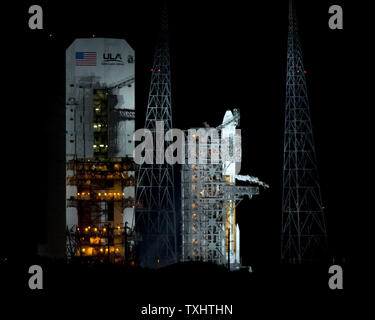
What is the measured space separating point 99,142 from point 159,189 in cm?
562

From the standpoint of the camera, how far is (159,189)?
45.0 m

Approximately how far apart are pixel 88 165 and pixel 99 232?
4.15 meters

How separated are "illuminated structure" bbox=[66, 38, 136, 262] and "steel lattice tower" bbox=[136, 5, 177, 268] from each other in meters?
1.32

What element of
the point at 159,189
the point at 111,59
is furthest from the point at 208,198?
the point at 111,59

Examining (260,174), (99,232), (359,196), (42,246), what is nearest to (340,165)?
(359,196)

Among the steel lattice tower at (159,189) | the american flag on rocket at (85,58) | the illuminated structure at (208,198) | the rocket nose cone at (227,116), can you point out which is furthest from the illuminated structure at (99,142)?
the rocket nose cone at (227,116)

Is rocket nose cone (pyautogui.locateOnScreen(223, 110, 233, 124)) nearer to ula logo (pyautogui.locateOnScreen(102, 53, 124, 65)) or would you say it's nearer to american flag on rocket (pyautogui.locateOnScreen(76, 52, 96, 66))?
ula logo (pyautogui.locateOnScreen(102, 53, 124, 65))

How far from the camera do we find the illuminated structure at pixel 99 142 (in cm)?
4756

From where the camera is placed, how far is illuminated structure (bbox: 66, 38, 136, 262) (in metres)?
47.6

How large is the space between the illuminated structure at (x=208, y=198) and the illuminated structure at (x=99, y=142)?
3.55 meters

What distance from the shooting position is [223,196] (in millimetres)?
48156
